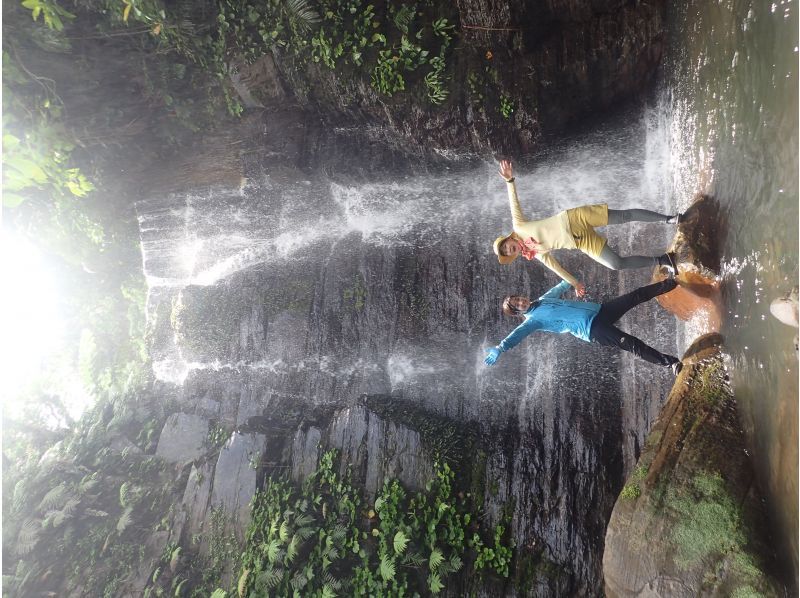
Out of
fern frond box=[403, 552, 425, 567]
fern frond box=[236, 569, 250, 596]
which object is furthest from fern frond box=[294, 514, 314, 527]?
fern frond box=[403, 552, 425, 567]

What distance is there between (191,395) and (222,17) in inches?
290

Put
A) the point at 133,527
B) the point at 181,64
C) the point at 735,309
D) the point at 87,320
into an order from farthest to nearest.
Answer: the point at 87,320, the point at 181,64, the point at 133,527, the point at 735,309

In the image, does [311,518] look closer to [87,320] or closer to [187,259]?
[187,259]

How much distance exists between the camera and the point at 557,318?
6070mm

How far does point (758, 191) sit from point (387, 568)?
20.5ft

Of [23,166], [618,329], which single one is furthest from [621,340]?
[23,166]

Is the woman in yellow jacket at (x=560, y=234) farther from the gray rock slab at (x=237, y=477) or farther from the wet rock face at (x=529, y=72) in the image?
the gray rock slab at (x=237, y=477)

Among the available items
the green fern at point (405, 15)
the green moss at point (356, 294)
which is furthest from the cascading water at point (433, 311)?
the green fern at point (405, 15)

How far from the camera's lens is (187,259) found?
11336mm

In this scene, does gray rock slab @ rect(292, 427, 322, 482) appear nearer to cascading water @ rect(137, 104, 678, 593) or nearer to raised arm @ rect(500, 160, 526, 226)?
cascading water @ rect(137, 104, 678, 593)

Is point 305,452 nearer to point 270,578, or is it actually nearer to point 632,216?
point 270,578

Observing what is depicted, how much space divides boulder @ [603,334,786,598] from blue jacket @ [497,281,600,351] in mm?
1355

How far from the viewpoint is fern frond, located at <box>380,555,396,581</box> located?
6.79m

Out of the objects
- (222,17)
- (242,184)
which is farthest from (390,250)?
(222,17)
